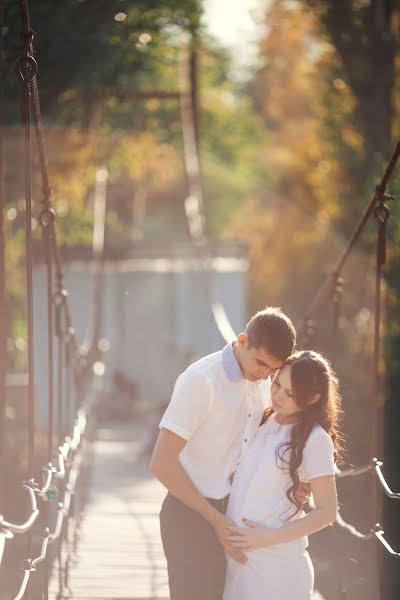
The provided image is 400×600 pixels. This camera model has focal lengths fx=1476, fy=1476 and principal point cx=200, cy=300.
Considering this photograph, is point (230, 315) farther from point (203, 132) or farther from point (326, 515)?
point (326, 515)

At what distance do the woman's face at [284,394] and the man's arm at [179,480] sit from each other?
0.23 m

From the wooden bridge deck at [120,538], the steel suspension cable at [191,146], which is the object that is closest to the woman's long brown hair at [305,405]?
the wooden bridge deck at [120,538]

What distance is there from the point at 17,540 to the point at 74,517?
0.32 metres

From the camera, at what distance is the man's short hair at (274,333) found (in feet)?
11.0

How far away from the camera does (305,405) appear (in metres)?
3.37

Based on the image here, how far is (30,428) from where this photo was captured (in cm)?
367

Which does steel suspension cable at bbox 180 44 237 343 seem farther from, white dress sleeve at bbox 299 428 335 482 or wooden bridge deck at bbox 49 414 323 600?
white dress sleeve at bbox 299 428 335 482

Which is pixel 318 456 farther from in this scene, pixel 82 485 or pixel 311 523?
pixel 82 485

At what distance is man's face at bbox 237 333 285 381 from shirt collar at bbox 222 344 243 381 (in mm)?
14

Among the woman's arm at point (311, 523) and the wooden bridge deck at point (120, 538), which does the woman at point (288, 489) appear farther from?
the wooden bridge deck at point (120, 538)

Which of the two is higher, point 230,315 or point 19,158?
point 19,158

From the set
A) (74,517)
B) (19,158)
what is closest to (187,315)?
(19,158)

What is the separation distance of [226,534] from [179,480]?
0.16m

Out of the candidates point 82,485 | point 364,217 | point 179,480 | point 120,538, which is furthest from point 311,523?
point 82,485
